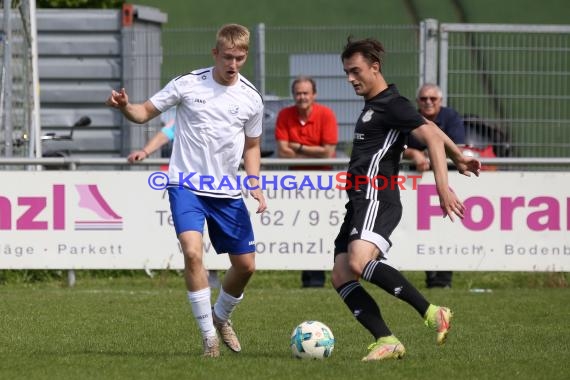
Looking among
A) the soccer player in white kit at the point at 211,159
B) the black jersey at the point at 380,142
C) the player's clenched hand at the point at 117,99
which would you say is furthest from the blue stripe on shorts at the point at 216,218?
the black jersey at the point at 380,142

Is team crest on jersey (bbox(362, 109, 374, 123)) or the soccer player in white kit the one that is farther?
the soccer player in white kit

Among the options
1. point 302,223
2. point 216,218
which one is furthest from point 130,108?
point 302,223

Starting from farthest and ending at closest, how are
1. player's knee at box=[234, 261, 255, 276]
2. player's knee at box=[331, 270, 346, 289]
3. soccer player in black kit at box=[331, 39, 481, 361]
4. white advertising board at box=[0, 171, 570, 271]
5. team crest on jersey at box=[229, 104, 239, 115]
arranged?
white advertising board at box=[0, 171, 570, 271] < player's knee at box=[234, 261, 255, 276] < team crest on jersey at box=[229, 104, 239, 115] < player's knee at box=[331, 270, 346, 289] < soccer player in black kit at box=[331, 39, 481, 361]

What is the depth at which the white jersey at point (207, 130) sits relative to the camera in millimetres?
8508

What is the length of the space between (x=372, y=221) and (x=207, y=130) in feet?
4.25

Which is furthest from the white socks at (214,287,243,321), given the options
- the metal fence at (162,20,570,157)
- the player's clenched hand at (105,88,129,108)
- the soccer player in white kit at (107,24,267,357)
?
the metal fence at (162,20,570,157)

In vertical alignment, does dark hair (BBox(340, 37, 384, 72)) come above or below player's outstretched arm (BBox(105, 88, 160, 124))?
above

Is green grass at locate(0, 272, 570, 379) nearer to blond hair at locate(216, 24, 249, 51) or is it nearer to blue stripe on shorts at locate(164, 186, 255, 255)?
blue stripe on shorts at locate(164, 186, 255, 255)

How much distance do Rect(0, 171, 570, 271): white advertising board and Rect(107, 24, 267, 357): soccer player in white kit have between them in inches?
194

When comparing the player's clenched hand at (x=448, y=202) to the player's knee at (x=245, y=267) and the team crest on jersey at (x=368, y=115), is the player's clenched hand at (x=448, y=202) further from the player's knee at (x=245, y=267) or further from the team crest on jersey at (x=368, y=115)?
the player's knee at (x=245, y=267)

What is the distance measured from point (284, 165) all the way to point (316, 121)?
754 millimetres

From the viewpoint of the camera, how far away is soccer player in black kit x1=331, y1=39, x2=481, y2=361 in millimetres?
8062

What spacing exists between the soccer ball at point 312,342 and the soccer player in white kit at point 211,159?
1.81ft

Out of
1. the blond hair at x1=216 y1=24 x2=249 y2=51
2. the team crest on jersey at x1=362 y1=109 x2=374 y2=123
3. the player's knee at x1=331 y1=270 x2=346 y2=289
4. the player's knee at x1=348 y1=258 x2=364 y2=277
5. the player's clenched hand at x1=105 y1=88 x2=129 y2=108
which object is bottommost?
the player's knee at x1=331 y1=270 x2=346 y2=289
